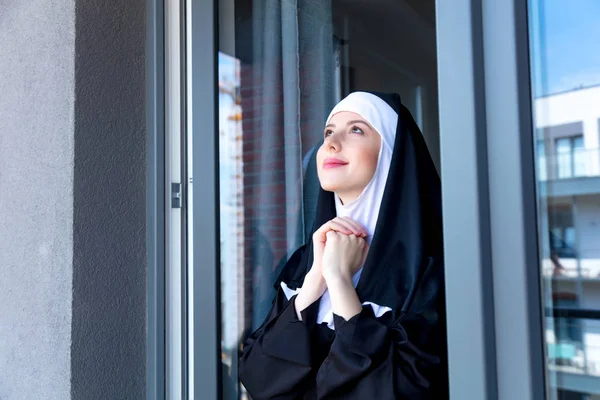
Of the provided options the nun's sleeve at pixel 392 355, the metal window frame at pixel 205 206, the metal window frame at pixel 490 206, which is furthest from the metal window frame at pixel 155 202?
the metal window frame at pixel 490 206

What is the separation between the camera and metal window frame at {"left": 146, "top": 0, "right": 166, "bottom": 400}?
6.96 ft

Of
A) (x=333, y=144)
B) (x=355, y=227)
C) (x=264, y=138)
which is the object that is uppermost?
(x=264, y=138)

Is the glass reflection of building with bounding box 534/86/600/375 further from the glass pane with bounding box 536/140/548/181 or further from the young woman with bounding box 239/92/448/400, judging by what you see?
the young woman with bounding box 239/92/448/400

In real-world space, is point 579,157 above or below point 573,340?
above

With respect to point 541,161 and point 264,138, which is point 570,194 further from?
point 264,138

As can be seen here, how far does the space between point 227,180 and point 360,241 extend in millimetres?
703

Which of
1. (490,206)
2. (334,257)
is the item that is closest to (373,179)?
(334,257)

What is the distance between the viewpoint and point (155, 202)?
214 centimetres

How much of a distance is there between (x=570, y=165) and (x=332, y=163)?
618mm

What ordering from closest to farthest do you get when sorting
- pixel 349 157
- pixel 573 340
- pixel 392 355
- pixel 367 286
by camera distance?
pixel 573 340
pixel 392 355
pixel 367 286
pixel 349 157

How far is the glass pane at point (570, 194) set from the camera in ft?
3.46

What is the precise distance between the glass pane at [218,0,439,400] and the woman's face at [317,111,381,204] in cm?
41

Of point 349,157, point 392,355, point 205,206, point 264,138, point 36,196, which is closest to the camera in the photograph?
point 392,355

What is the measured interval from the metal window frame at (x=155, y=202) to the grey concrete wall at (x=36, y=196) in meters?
0.29
